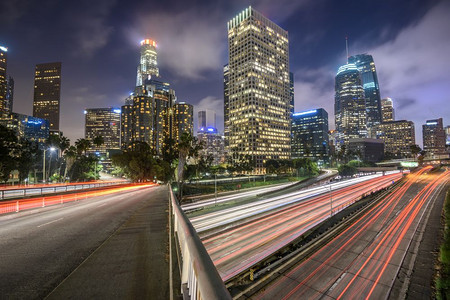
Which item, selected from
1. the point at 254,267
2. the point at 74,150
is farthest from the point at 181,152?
the point at 254,267

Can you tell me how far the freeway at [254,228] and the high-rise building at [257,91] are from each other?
117817 millimetres

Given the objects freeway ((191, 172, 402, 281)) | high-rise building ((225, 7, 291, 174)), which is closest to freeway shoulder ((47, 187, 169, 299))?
freeway ((191, 172, 402, 281))

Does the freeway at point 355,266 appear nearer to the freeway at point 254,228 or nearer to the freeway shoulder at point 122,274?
the freeway at point 254,228

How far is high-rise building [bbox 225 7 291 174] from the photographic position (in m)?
164

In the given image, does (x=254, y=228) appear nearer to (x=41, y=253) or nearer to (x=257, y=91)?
(x=41, y=253)

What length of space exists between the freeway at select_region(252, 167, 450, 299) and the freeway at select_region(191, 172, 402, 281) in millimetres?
2971

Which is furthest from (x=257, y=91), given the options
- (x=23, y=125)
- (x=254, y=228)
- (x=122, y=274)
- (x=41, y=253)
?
(x=23, y=125)

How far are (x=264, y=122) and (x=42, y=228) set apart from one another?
164852mm

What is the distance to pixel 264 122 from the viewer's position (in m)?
167

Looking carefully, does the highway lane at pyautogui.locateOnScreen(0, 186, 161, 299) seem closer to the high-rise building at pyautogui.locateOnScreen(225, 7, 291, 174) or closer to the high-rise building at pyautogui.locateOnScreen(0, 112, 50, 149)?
the high-rise building at pyautogui.locateOnScreen(225, 7, 291, 174)

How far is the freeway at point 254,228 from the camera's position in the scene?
709 inches

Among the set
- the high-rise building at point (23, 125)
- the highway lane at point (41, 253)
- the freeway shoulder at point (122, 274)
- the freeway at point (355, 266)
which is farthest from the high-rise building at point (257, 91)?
the high-rise building at point (23, 125)

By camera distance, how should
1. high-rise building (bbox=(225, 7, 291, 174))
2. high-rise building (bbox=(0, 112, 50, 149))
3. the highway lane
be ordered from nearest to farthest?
1. the highway lane
2. high-rise building (bbox=(225, 7, 291, 174))
3. high-rise building (bbox=(0, 112, 50, 149))

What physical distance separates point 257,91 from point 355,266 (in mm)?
158927
